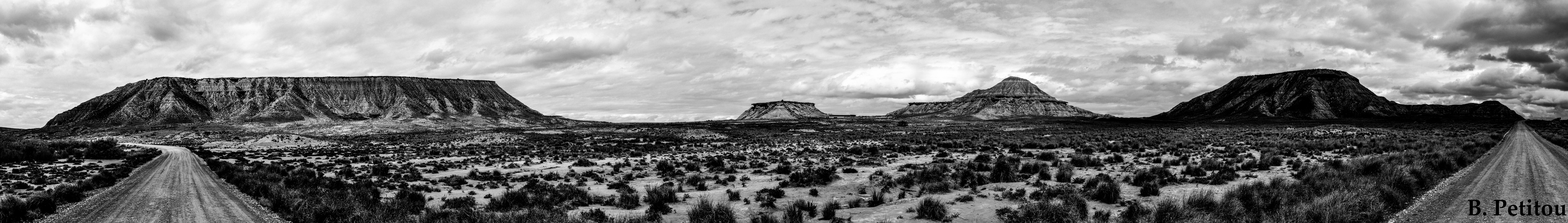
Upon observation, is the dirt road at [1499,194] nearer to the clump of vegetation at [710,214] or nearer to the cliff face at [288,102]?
the clump of vegetation at [710,214]

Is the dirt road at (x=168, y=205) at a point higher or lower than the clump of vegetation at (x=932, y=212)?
lower

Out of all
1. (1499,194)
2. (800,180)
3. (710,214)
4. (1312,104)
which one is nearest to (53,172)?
(800,180)

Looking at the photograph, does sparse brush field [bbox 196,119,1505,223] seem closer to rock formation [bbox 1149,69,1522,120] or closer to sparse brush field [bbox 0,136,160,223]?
sparse brush field [bbox 0,136,160,223]

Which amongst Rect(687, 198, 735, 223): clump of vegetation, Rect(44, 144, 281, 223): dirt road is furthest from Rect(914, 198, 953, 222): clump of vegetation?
Rect(44, 144, 281, 223): dirt road

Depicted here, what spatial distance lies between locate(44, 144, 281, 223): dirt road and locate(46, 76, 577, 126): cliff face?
375 feet

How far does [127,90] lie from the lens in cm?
12119

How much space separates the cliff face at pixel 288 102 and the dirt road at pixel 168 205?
11431cm

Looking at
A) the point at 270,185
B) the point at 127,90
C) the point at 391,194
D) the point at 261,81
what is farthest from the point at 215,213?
the point at 127,90

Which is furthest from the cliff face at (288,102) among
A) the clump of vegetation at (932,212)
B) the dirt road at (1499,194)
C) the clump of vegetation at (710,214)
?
the dirt road at (1499,194)

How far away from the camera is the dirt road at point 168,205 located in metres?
10.6

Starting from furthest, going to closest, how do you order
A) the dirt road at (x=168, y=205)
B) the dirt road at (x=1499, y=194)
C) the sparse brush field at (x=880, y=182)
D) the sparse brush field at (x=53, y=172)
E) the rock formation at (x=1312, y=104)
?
the rock formation at (x=1312, y=104), the sparse brush field at (x=53, y=172), the dirt road at (x=168, y=205), the sparse brush field at (x=880, y=182), the dirt road at (x=1499, y=194)

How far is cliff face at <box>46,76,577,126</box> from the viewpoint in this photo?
10875 cm

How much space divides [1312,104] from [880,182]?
16773 cm

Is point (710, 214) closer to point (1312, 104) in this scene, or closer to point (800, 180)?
point (800, 180)
